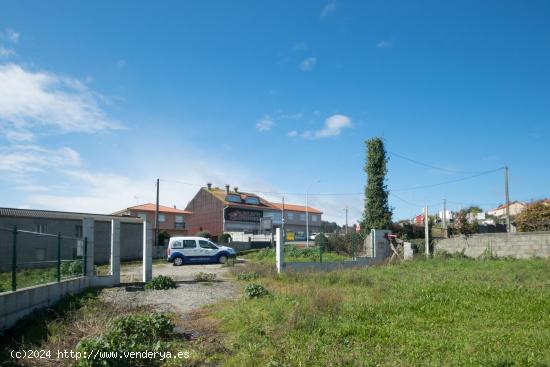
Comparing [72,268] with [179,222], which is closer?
[72,268]

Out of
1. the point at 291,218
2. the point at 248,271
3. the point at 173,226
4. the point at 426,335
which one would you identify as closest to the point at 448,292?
the point at 426,335

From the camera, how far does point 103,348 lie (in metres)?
6.16

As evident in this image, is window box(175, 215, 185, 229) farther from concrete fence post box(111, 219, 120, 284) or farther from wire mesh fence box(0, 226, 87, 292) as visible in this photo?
wire mesh fence box(0, 226, 87, 292)

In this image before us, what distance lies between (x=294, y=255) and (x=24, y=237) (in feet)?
58.7

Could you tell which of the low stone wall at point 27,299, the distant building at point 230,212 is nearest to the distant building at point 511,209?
the distant building at point 230,212

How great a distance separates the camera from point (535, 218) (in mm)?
31031

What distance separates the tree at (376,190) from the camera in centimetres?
2947

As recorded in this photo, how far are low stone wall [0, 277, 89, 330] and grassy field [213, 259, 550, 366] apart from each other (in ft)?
13.4

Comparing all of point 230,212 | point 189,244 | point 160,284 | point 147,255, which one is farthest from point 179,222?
point 160,284

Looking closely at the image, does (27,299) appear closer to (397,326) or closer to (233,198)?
(397,326)

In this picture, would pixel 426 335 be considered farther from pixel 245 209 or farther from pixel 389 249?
pixel 245 209

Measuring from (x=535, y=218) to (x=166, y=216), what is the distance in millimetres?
44289

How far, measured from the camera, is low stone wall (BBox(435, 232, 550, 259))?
66.5 ft

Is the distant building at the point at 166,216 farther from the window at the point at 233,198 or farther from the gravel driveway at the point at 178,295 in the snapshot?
the gravel driveway at the point at 178,295
